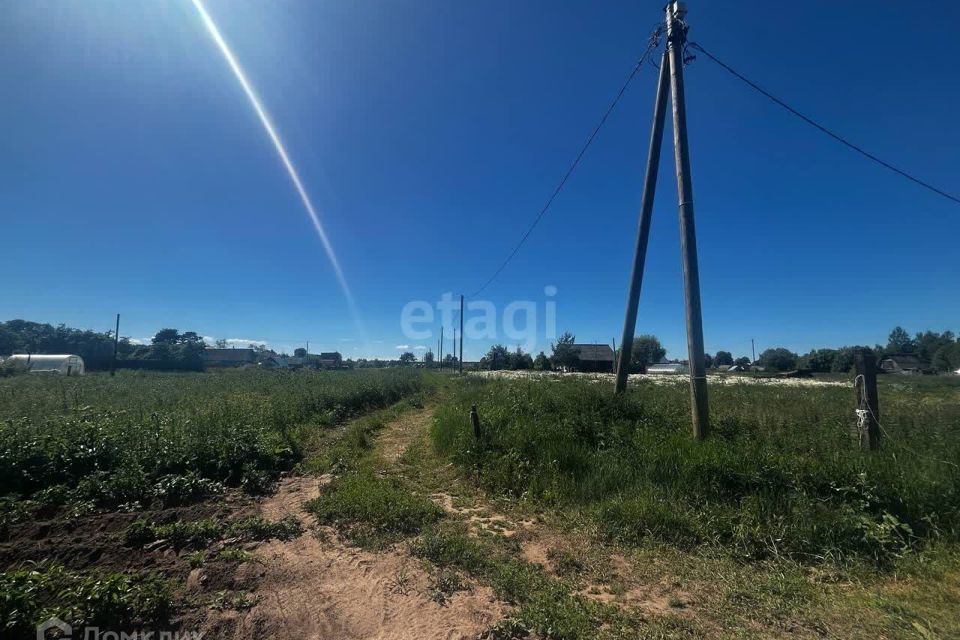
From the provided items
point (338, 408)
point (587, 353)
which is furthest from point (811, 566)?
point (587, 353)

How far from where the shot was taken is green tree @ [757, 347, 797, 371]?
68.1 m

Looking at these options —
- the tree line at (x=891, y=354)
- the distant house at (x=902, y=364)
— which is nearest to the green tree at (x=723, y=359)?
the tree line at (x=891, y=354)

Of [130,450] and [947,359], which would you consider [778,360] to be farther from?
[130,450]

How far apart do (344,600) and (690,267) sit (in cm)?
580

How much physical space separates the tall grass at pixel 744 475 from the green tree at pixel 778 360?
76671 mm

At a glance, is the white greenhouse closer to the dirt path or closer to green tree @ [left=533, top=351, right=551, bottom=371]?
the dirt path

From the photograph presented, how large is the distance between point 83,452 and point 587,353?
176 ft

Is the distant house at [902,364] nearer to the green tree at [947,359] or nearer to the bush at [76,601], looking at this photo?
the green tree at [947,359]

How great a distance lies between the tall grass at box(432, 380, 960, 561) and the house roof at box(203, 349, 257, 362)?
7324 centimetres

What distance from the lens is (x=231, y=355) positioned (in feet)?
223

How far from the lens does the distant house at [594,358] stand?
53.0m

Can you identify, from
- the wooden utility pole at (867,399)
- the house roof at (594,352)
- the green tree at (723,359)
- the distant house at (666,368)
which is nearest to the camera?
the wooden utility pole at (867,399)

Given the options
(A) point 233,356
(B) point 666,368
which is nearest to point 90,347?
(A) point 233,356

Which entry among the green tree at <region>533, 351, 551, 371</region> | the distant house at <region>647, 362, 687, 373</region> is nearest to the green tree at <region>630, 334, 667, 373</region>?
the distant house at <region>647, 362, 687, 373</region>
